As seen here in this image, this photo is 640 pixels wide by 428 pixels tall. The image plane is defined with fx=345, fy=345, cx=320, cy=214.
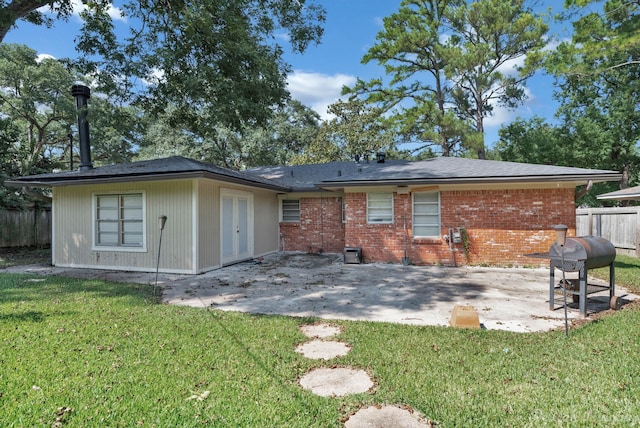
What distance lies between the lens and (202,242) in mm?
8797

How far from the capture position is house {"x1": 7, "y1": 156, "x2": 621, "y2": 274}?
28.7 ft

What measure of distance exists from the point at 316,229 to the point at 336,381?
9.80 m

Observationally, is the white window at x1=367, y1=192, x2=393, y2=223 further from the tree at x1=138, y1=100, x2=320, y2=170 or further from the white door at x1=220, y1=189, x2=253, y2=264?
the tree at x1=138, y1=100, x2=320, y2=170

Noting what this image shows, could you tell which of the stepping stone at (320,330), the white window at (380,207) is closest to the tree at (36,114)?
the white window at (380,207)

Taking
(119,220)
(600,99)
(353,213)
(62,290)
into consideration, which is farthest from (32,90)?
(600,99)

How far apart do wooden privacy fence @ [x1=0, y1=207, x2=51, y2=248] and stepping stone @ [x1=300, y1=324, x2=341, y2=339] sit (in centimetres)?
1475

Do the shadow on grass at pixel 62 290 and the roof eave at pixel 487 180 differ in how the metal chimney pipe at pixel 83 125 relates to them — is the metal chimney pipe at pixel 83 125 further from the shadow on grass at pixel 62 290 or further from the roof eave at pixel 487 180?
the roof eave at pixel 487 180

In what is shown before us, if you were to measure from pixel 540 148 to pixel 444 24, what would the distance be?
30.1 feet

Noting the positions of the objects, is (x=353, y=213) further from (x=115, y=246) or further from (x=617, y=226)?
(x=617, y=226)

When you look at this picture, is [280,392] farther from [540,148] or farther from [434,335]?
[540,148]

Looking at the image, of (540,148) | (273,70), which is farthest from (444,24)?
(273,70)

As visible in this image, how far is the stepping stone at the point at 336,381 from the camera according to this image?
3035 mm

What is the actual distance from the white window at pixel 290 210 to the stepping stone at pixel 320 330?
867 cm

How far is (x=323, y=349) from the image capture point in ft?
13.0
